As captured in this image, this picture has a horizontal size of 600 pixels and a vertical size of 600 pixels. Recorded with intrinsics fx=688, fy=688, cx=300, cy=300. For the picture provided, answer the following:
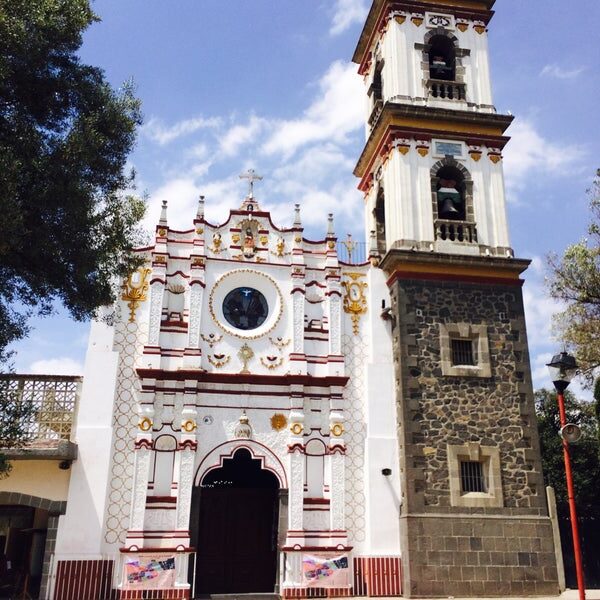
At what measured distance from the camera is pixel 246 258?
17.5m

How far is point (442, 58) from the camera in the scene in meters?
20.1

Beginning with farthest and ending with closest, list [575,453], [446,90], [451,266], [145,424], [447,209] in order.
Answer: [575,453], [446,90], [447,209], [451,266], [145,424]

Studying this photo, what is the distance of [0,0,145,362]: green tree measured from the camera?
9.84m

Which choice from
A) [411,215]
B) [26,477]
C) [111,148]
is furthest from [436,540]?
[111,148]

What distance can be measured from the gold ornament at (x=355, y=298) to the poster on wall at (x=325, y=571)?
541 centimetres

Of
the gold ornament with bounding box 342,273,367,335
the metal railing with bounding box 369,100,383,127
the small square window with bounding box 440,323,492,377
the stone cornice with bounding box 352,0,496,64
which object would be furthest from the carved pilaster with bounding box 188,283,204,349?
the stone cornice with bounding box 352,0,496,64

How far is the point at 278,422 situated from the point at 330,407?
1303mm

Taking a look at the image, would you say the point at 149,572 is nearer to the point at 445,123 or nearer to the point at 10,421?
the point at 10,421

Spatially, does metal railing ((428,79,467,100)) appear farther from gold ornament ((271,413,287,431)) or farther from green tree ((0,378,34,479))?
green tree ((0,378,34,479))

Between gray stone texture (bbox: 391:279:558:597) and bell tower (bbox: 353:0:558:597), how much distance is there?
28 millimetres

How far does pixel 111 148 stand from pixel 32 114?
1.36 m

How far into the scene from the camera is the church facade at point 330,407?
1484cm

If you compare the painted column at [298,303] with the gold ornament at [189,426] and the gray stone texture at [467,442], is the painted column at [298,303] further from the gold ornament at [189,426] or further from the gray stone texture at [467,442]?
the gold ornament at [189,426]

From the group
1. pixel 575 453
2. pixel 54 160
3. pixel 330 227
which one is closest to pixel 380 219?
A: pixel 330 227
